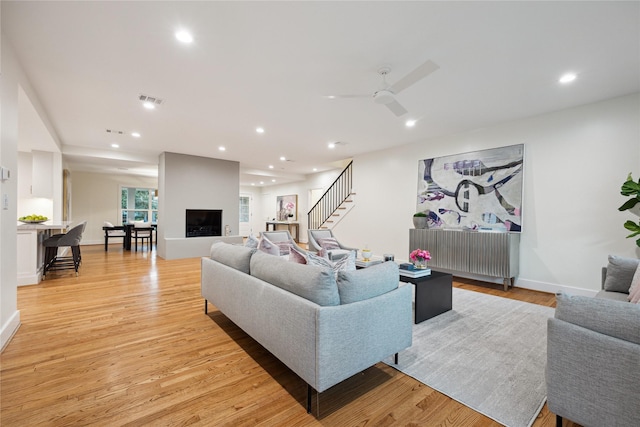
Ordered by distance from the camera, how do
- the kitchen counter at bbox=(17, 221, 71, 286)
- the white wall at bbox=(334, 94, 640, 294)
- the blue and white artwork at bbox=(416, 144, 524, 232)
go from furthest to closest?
1. the blue and white artwork at bbox=(416, 144, 524, 232)
2. the kitchen counter at bbox=(17, 221, 71, 286)
3. the white wall at bbox=(334, 94, 640, 294)

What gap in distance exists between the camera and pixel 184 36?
244cm

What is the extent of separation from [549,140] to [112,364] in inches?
238

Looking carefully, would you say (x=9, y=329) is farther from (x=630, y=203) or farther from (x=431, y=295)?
(x=630, y=203)

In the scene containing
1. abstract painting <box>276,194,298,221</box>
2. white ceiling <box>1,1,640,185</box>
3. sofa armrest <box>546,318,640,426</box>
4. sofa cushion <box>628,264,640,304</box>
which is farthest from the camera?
abstract painting <box>276,194,298,221</box>

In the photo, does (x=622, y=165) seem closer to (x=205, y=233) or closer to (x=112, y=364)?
(x=112, y=364)

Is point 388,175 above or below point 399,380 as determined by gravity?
above

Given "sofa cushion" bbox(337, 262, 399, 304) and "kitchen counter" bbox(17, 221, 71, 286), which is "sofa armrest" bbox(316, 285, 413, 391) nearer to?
"sofa cushion" bbox(337, 262, 399, 304)

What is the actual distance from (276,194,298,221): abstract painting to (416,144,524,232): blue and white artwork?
21.3 feet

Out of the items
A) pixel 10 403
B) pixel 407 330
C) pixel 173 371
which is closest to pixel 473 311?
pixel 407 330

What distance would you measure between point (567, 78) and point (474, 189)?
85.0 inches

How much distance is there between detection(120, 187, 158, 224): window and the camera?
10.4 meters

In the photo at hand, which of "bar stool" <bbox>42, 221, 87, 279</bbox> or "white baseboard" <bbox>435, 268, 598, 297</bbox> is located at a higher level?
"bar stool" <bbox>42, 221, 87, 279</bbox>

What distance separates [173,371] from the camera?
80.7 inches

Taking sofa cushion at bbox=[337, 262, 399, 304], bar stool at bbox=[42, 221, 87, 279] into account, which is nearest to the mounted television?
bar stool at bbox=[42, 221, 87, 279]
